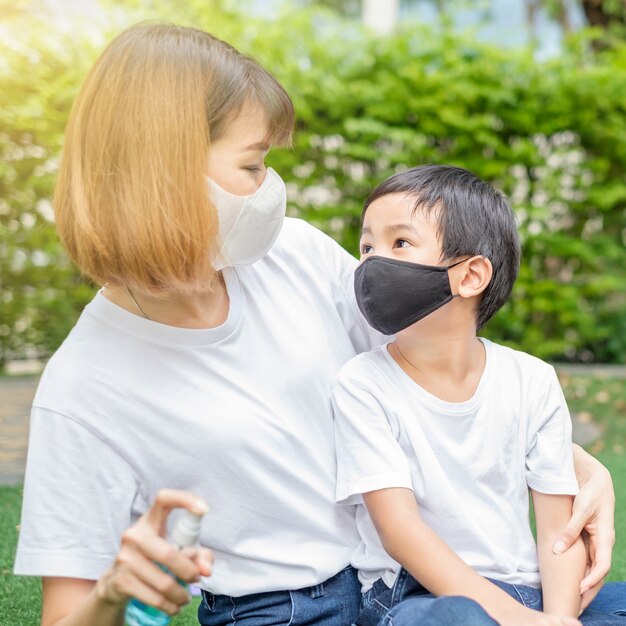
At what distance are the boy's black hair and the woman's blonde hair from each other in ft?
1.55

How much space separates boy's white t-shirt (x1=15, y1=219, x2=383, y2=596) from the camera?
1.73 meters

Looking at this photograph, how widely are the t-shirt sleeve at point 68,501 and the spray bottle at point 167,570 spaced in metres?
0.32

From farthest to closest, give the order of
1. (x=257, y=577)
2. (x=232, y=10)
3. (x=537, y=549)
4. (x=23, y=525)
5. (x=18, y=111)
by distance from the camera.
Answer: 1. (x=232, y=10)
2. (x=18, y=111)
3. (x=537, y=549)
4. (x=257, y=577)
5. (x=23, y=525)

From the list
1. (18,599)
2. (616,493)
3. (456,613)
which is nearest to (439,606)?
(456,613)

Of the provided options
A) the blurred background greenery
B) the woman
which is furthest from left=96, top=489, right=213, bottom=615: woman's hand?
the blurred background greenery

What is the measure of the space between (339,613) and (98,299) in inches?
33.2

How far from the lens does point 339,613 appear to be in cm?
193

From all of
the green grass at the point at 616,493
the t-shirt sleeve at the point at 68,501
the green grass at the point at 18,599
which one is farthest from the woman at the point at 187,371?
the green grass at the point at 616,493

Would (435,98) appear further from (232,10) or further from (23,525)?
(23,525)

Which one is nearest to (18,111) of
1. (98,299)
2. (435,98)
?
(435,98)

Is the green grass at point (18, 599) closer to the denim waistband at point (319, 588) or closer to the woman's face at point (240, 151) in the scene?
the denim waistband at point (319, 588)

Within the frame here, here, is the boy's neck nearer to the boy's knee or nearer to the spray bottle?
the boy's knee

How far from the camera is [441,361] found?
2.05m

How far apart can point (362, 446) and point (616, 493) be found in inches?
119
